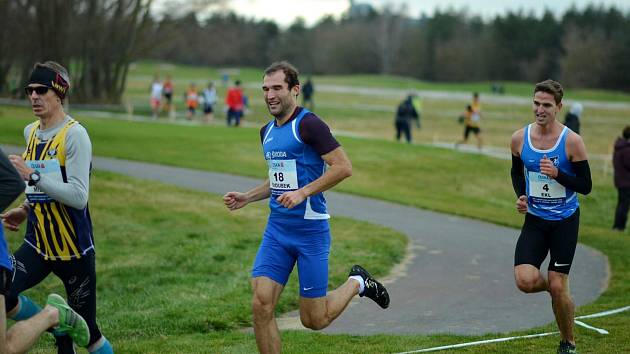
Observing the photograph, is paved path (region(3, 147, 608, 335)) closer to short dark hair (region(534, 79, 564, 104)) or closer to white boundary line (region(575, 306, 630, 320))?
white boundary line (region(575, 306, 630, 320))

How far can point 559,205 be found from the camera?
803 cm

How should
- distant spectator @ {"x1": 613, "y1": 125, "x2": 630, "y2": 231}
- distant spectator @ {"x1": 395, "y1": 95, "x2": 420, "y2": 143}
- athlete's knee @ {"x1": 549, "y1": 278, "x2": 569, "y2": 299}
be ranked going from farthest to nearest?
1. distant spectator @ {"x1": 395, "y1": 95, "x2": 420, "y2": 143}
2. distant spectator @ {"x1": 613, "y1": 125, "x2": 630, "y2": 231}
3. athlete's knee @ {"x1": 549, "y1": 278, "x2": 569, "y2": 299}

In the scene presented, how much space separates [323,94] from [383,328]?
7463 centimetres

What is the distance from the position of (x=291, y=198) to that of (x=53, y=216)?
1.71 metres

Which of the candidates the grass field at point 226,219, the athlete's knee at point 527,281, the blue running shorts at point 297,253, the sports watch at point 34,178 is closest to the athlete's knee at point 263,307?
the blue running shorts at point 297,253

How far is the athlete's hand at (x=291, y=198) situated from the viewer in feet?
21.8

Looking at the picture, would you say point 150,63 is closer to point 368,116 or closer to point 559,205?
point 368,116

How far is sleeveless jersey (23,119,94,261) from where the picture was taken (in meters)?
6.61

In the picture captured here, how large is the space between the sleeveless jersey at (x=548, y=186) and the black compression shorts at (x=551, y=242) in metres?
0.06

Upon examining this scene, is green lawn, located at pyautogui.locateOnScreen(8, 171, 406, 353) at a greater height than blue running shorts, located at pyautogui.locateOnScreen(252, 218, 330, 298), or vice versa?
blue running shorts, located at pyautogui.locateOnScreen(252, 218, 330, 298)

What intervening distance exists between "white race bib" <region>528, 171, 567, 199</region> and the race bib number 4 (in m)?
2.27

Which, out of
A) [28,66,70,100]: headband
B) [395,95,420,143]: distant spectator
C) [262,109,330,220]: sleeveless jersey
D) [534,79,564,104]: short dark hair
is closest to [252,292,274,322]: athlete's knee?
[262,109,330,220]: sleeveless jersey

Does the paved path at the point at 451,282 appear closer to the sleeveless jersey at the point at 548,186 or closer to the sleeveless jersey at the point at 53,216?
the sleeveless jersey at the point at 548,186

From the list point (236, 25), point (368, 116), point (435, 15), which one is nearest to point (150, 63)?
point (236, 25)
